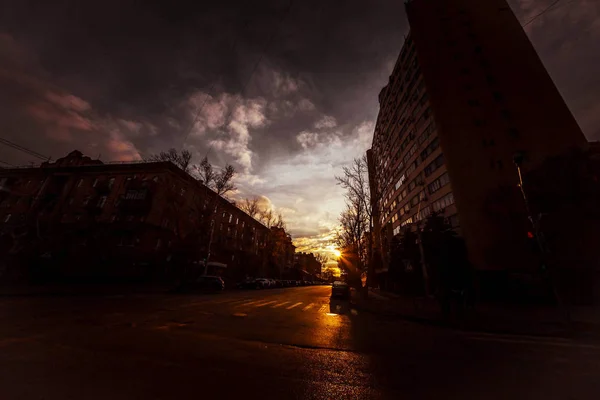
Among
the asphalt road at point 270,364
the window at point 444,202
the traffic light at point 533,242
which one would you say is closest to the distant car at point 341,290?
the traffic light at point 533,242

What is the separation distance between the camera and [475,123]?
30.4 meters

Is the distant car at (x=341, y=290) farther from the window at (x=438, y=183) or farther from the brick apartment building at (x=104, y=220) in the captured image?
the window at (x=438, y=183)

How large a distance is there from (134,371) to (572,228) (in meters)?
26.9

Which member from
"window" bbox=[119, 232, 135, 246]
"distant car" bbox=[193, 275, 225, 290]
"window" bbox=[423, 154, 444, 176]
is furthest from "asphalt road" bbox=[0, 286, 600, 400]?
"window" bbox=[423, 154, 444, 176]

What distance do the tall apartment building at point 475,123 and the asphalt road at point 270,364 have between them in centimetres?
1834

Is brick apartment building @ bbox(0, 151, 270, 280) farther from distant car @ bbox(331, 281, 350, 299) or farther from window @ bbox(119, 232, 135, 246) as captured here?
distant car @ bbox(331, 281, 350, 299)

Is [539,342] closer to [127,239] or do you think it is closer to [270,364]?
[270,364]

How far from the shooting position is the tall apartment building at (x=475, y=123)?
24625 millimetres

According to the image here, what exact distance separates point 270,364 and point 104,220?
37.8 metres

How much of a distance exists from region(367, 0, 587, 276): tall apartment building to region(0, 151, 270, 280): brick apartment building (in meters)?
26.9

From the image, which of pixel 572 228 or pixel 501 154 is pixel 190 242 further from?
pixel 501 154

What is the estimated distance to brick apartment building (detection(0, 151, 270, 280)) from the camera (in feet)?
82.7

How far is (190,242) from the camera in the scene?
28688mm

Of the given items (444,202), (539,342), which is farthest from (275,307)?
(444,202)
